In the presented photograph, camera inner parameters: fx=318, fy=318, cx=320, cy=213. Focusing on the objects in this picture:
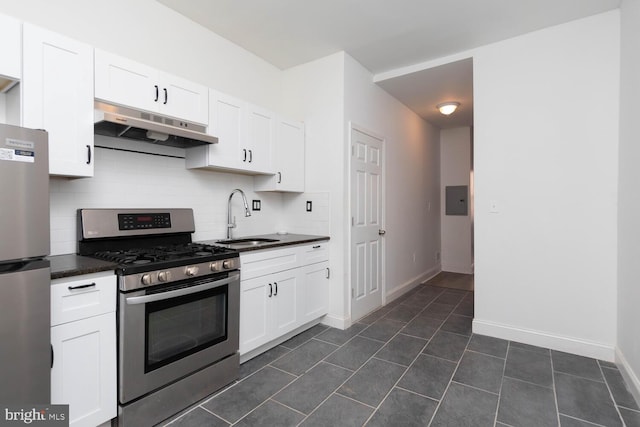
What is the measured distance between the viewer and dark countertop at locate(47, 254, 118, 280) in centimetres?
151

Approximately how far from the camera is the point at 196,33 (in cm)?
279

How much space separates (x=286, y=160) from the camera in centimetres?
330

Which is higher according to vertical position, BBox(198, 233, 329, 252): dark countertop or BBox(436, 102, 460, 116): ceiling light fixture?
BBox(436, 102, 460, 116): ceiling light fixture

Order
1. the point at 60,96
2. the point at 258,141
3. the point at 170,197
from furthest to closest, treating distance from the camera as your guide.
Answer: the point at 258,141 < the point at 170,197 < the point at 60,96

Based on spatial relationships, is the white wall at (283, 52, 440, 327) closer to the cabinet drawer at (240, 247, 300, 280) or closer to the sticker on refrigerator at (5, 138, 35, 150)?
the cabinet drawer at (240, 247, 300, 280)

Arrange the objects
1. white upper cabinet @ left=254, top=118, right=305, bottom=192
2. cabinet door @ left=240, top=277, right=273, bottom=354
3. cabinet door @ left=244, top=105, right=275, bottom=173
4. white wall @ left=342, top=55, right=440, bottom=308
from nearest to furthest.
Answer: cabinet door @ left=240, top=277, right=273, bottom=354 → cabinet door @ left=244, top=105, right=275, bottom=173 → white upper cabinet @ left=254, top=118, right=305, bottom=192 → white wall @ left=342, top=55, right=440, bottom=308

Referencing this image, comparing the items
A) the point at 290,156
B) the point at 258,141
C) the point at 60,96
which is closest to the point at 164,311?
the point at 60,96

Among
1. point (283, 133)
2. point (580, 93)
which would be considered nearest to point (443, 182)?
point (580, 93)

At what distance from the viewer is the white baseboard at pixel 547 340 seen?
8.59 ft

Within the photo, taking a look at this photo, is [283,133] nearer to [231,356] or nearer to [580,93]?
[231,356]

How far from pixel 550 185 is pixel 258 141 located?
2.67 metres

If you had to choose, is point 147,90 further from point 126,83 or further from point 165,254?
point 165,254

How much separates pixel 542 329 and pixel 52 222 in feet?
12.8

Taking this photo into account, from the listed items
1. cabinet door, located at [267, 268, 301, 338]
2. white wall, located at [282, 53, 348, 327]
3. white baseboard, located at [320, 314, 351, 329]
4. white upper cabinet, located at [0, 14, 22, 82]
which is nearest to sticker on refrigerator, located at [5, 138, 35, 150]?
white upper cabinet, located at [0, 14, 22, 82]
